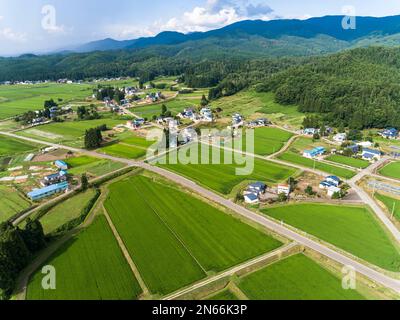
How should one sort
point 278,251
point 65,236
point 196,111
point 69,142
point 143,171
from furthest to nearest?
point 196,111, point 69,142, point 143,171, point 65,236, point 278,251

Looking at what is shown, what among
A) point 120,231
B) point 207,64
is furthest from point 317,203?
point 207,64

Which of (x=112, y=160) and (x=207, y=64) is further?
(x=207, y=64)

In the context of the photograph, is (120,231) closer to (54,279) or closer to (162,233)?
(162,233)

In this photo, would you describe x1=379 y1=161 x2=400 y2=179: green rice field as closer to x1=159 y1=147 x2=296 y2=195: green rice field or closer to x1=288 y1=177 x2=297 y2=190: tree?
x1=159 y1=147 x2=296 y2=195: green rice field

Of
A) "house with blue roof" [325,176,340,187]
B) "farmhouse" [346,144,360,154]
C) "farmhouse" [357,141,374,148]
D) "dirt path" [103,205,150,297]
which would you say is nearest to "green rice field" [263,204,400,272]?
"house with blue roof" [325,176,340,187]

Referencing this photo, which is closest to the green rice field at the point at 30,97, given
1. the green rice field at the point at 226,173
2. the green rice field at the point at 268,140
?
the green rice field at the point at 226,173
